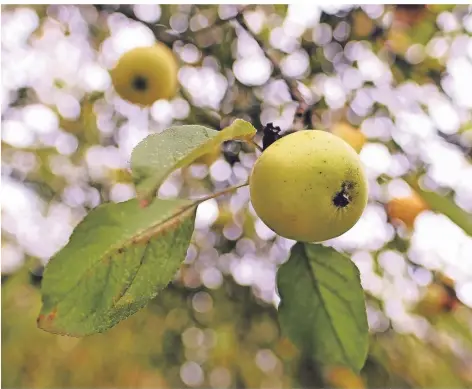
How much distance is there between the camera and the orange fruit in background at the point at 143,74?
164cm

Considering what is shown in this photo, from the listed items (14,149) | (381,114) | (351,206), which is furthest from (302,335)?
(14,149)

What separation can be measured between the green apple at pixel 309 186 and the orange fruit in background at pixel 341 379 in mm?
1941

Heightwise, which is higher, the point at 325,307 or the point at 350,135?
the point at 325,307

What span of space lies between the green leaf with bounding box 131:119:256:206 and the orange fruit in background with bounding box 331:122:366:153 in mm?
1061

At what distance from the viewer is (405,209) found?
175 centimetres

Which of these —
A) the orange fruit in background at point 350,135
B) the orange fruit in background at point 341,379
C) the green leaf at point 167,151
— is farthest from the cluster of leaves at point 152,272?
the orange fruit in background at point 341,379

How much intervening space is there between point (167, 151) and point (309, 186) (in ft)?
0.70

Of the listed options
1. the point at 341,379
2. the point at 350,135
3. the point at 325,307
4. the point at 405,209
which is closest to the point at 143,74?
the point at 350,135

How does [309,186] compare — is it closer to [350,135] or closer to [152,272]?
[152,272]

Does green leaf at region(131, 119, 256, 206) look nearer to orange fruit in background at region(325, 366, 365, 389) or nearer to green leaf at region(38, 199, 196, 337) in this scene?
green leaf at region(38, 199, 196, 337)

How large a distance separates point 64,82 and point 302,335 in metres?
1.92

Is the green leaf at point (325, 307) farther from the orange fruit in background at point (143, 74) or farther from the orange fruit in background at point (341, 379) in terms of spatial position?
the orange fruit in background at point (341, 379)

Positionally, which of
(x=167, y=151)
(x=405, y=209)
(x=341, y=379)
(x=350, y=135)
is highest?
(x=167, y=151)

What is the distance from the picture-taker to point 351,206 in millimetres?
722
